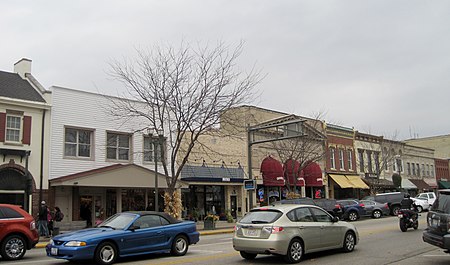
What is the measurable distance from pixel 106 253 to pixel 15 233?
12.4 ft

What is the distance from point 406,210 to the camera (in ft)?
63.9

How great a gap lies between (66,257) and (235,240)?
4254 mm

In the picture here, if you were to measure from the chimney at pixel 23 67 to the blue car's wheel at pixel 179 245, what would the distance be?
18.0m

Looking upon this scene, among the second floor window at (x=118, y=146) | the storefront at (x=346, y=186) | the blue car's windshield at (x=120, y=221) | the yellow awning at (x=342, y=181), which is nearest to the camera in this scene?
the blue car's windshield at (x=120, y=221)

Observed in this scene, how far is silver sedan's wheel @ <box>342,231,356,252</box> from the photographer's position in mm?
12979

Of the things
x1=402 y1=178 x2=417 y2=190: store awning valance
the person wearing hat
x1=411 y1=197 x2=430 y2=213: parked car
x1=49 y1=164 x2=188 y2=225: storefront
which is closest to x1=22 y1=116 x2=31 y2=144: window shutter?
x1=49 y1=164 x2=188 y2=225: storefront

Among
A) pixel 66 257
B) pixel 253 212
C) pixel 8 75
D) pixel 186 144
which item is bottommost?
pixel 66 257

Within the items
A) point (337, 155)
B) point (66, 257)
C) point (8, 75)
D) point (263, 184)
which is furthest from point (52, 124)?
point (337, 155)

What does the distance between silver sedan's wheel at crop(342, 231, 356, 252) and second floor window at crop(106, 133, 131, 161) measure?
17.8 m

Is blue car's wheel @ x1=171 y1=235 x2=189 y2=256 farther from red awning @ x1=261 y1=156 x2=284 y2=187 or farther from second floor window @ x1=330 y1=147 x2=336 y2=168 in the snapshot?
second floor window @ x1=330 y1=147 x2=336 y2=168

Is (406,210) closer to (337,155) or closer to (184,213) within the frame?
(184,213)

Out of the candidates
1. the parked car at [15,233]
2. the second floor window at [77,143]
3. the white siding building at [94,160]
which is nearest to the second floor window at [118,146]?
the white siding building at [94,160]

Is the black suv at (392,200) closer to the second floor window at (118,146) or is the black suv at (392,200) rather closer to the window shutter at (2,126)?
the second floor window at (118,146)

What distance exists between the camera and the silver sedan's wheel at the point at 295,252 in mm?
11188
